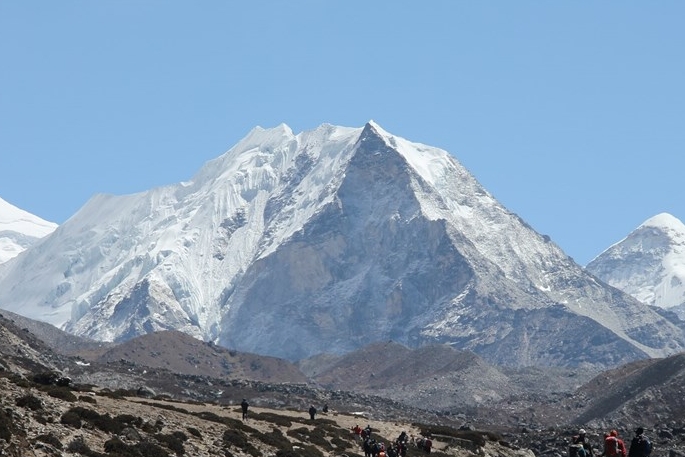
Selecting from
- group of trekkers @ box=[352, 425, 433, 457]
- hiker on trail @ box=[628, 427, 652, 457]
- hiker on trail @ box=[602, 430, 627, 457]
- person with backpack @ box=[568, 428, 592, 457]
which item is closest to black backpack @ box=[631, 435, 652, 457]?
hiker on trail @ box=[628, 427, 652, 457]

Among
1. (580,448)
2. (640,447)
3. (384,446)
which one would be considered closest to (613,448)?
(640,447)

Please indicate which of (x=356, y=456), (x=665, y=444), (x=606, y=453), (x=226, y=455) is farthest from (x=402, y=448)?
(x=665, y=444)

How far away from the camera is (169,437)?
88.3 metres

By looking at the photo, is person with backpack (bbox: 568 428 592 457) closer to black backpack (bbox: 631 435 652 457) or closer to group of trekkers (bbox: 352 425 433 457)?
black backpack (bbox: 631 435 652 457)

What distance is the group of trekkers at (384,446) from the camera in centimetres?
10175

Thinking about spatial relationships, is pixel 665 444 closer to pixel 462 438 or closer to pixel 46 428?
pixel 462 438

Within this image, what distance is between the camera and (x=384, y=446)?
386 ft

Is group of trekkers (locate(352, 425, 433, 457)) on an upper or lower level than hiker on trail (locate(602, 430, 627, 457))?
upper

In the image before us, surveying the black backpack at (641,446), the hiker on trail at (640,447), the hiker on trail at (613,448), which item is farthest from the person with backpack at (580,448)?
the black backpack at (641,446)

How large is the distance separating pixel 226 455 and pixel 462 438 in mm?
51715

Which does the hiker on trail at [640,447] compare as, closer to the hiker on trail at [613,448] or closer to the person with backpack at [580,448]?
the hiker on trail at [613,448]

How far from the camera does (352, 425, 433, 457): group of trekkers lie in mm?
101750

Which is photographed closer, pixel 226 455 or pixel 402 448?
pixel 226 455

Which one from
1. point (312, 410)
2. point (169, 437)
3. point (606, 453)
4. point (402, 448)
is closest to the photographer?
point (606, 453)
